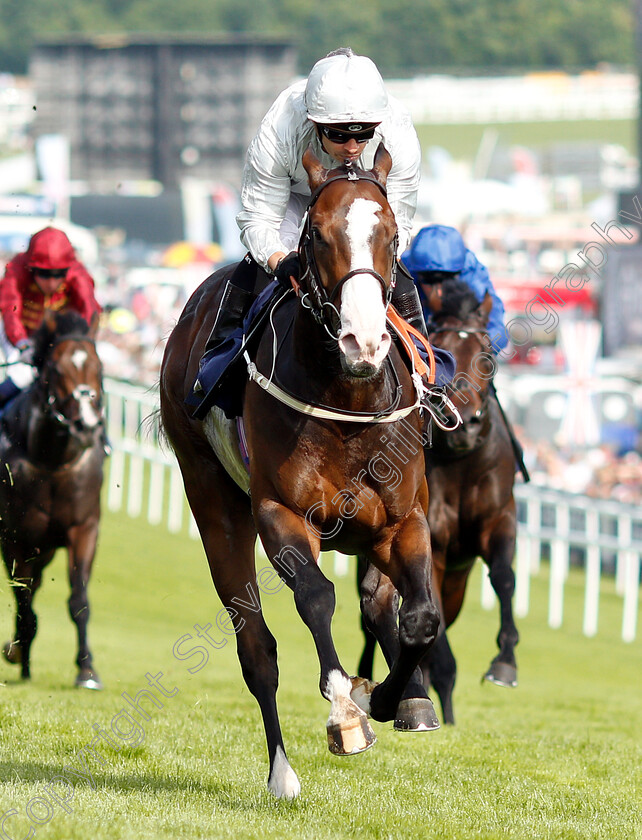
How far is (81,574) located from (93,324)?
1.45 m

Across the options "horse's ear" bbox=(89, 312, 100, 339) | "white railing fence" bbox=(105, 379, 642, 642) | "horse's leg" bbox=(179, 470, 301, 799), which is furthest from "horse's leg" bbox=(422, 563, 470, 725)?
"white railing fence" bbox=(105, 379, 642, 642)

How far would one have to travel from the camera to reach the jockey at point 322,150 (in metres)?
4.07

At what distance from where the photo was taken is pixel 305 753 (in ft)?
17.7

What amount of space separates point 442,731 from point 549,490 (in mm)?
6643

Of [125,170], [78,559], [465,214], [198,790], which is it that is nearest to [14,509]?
[78,559]

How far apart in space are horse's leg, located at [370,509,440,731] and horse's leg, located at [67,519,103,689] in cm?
381

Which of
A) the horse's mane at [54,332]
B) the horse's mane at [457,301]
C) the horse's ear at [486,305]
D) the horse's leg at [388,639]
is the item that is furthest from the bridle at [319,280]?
the horse's mane at [54,332]

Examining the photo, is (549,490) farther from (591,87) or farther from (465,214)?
(591,87)

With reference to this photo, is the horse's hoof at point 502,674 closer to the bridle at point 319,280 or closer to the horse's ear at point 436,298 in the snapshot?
the horse's ear at point 436,298

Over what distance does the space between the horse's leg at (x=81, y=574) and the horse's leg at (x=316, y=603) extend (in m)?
3.81

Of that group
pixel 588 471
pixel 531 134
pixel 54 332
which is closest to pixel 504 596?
pixel 54 332

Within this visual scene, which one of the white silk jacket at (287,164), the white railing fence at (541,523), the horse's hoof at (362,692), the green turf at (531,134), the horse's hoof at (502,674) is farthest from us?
the green turf at (531,134)

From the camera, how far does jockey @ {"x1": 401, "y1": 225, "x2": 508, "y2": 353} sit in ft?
21.7

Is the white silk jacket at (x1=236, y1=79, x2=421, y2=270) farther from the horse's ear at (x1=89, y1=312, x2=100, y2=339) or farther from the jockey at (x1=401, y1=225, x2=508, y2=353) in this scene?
the horse's ear at (x1=89, y1=312, x2=100, y2=339)
